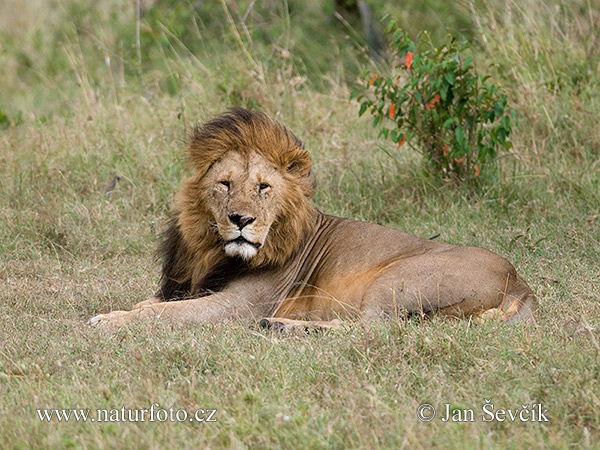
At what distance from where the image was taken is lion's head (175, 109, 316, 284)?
14.4ft

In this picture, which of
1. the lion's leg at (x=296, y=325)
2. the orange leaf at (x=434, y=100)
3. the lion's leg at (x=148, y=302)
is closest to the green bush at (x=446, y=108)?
the orange leaf at (x=434, y=100)

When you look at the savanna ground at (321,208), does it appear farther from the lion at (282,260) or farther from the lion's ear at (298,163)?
the lion's ear at (298,163)

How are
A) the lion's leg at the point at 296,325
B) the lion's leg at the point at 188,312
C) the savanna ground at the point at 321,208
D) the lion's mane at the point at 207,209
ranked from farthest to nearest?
the lion's mane at the point at 207,209
the lion's leg at the point at 188,312
the lion's leg at the point at 296,325
the savanna ground at the point at 321,208

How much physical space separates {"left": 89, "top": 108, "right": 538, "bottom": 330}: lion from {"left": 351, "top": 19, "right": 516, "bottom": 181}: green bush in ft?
5.54

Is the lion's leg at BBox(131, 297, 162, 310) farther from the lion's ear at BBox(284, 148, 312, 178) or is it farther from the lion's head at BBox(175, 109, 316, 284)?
the lion's ear at BBox(284, 148, 312, 178)

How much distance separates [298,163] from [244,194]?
17.0 inches

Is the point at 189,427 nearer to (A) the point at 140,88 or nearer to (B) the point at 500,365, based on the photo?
(B) the point at 500,365

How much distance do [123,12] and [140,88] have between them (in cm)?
407

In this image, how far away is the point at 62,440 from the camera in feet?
9.04

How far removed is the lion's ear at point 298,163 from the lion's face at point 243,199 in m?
0.11

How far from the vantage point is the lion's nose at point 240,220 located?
4.32 m

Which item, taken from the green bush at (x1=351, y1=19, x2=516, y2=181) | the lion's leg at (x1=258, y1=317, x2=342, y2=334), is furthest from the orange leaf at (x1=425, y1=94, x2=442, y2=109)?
the lion's leg at (x1=258, y1=317, x2=342, y2=334)

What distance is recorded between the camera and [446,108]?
633 cm

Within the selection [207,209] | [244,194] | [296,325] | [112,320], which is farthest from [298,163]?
[112,320]
